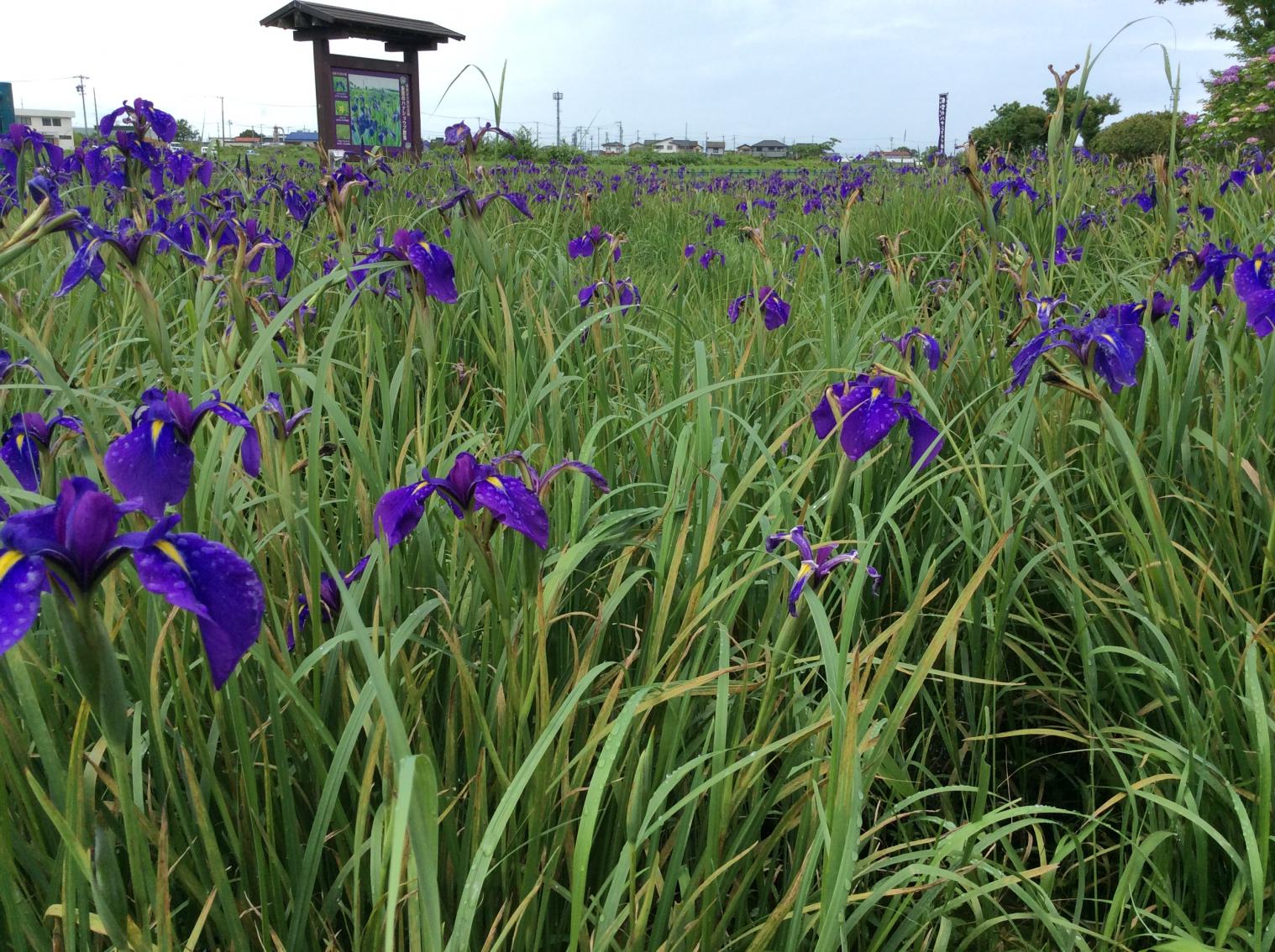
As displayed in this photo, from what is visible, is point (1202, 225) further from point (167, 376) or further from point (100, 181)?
point (100, 181)

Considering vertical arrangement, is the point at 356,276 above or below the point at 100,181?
below

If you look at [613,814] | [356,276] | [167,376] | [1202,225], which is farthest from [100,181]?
[1202,225]

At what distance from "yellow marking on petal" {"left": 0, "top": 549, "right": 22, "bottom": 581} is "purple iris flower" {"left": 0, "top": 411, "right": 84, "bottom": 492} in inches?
22.9

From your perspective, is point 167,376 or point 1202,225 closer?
point 167,376

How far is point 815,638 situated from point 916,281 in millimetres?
3948

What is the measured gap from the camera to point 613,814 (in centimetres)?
137

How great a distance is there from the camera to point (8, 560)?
0.78m

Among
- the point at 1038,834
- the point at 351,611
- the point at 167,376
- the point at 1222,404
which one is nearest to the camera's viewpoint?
the point at 351,611

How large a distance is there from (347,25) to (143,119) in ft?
37.3

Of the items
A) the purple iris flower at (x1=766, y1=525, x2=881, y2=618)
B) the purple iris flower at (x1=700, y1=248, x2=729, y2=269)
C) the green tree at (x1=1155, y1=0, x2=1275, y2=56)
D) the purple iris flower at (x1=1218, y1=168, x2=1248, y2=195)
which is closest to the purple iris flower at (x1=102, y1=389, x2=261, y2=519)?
the purple iris flower at (x1=766, y1=525, x2=881, y2=618)

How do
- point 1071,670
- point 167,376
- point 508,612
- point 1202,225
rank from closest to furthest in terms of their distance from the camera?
point 508,612
point 167,376
point 1071,670
point 1202,225

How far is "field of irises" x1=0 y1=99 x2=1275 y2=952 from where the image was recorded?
3.53 feet

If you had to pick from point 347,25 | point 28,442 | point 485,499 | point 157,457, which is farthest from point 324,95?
point 485,499

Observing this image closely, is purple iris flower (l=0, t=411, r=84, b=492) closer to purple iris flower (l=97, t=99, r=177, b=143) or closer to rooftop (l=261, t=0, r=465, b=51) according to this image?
purple iris flower (l=97, t=99, r=177, b=143)
